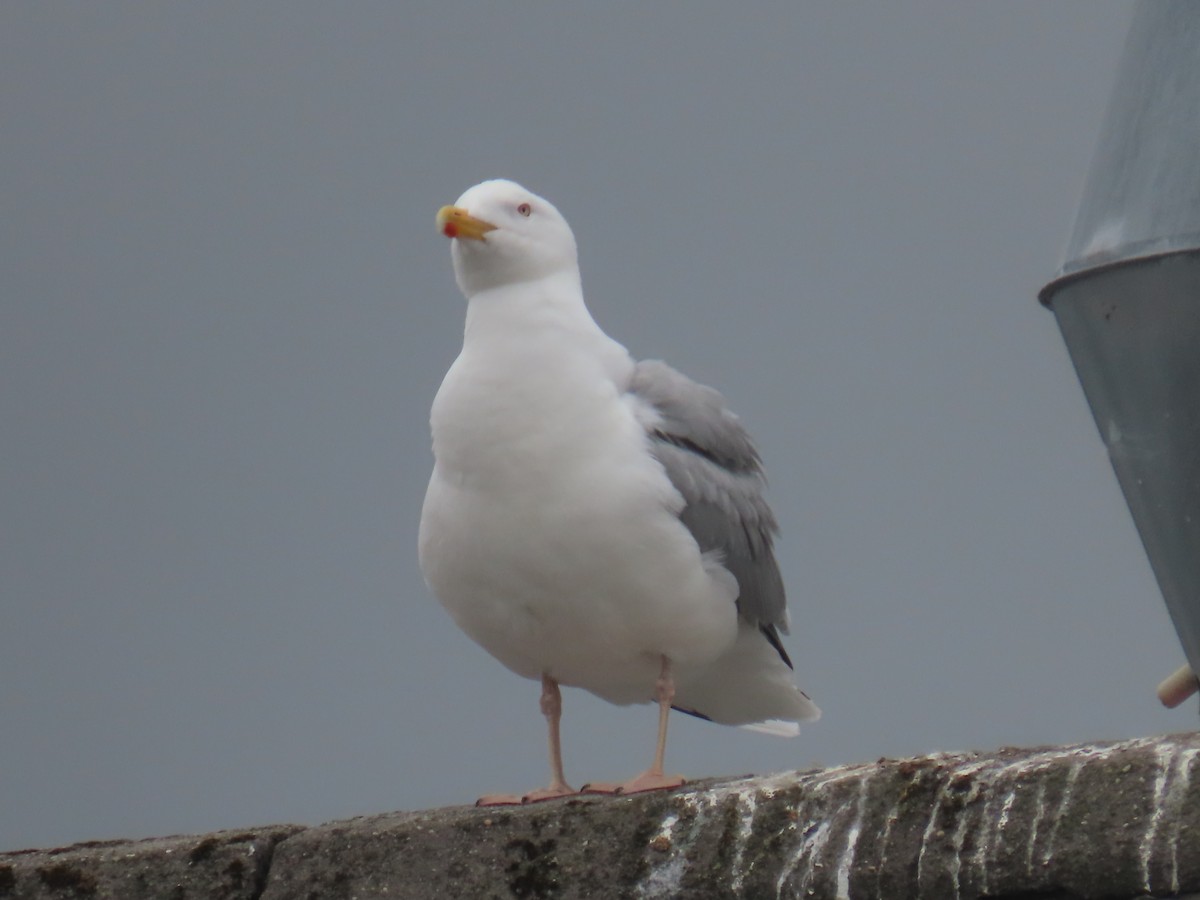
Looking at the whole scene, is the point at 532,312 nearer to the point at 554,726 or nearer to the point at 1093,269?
the point at 554,726

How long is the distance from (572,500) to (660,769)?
68cm

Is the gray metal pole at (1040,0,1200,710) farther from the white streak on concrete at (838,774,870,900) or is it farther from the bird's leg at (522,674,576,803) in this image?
the bird's leg at (522,674,576,803)

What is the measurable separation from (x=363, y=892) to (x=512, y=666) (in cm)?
151

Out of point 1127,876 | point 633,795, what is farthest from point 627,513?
point 1127,876

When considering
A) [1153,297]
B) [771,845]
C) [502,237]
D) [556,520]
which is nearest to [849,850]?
[771,845]

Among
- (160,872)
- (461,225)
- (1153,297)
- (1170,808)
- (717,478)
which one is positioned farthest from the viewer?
(461,225)

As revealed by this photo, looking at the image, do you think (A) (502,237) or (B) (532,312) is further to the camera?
(A) (502,237)

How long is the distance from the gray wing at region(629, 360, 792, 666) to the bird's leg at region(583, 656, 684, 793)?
0.31 m

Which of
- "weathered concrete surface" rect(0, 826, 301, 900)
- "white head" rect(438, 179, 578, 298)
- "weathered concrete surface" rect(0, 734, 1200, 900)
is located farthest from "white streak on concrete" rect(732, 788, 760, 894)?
Result: "white head" rect(438, 179, 578, 298)

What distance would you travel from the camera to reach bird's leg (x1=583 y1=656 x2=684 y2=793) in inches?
161

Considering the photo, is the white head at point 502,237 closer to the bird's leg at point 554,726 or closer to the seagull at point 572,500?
the seagull at point 572,500

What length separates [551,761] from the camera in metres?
4.90

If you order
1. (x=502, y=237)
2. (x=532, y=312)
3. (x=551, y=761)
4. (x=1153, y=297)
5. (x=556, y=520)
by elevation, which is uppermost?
(x=502, y=237)

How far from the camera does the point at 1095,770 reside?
283 centimetres
